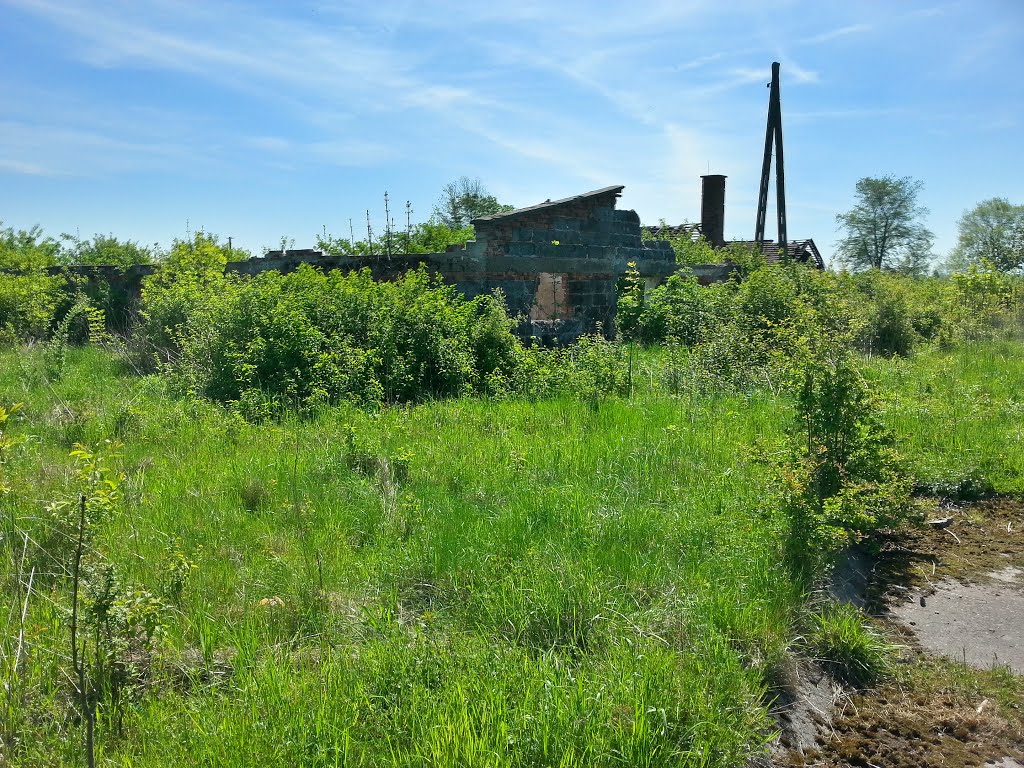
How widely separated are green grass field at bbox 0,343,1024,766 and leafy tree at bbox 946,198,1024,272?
180ft

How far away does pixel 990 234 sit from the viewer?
183ft

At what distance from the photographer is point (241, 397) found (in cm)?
895

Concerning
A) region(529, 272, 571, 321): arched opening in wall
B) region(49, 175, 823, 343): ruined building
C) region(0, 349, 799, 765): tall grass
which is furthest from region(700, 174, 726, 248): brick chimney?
region(0, 349, 799, 765): tall grass

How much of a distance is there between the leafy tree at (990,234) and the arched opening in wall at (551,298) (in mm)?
49066

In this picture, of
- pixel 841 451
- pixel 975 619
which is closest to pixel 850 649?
pixel 975 619

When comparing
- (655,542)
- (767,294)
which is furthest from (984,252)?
(655,542)

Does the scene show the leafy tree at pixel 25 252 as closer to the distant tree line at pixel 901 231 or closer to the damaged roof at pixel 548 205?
the damaged roof at pixel 548 205

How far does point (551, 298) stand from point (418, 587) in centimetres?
1010

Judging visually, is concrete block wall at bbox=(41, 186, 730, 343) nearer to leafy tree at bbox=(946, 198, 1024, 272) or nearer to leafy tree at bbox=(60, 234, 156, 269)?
leafy tree at bbox=(60, 234, 156, 269)

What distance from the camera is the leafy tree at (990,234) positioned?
52.6m

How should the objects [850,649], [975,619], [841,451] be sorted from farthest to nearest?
1. [841,451]
2. [975,619]
3. [850,649]

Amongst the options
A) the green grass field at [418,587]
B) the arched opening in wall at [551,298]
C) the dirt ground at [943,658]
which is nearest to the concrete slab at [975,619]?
the dirt ground at [943,658]

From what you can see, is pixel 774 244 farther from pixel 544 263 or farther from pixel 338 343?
pixel 338 343

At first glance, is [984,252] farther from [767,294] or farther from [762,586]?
[762,586]
